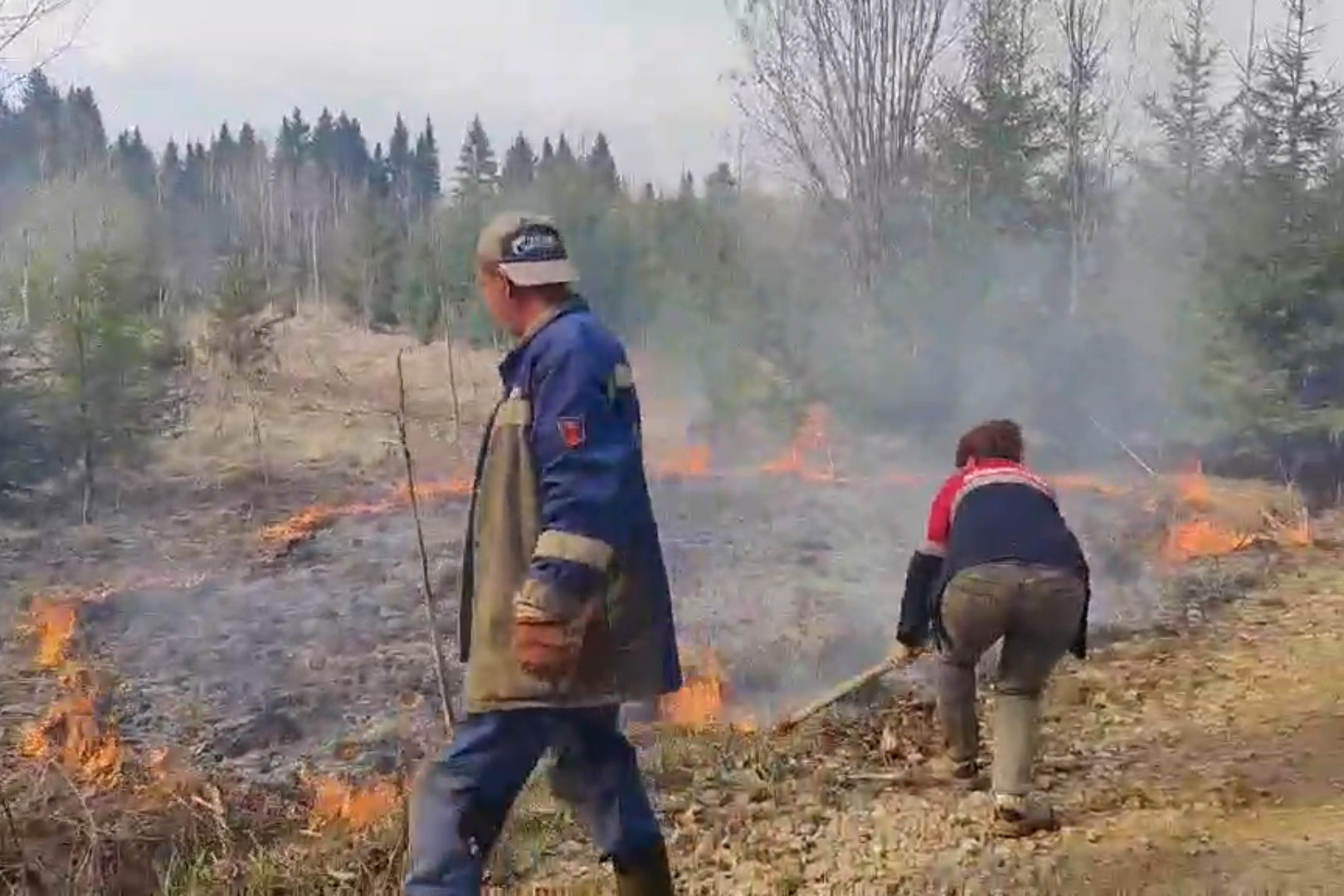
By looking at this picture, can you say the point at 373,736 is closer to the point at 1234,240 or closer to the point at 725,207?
the point at 1234,240

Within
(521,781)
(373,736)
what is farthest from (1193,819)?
(373,736)

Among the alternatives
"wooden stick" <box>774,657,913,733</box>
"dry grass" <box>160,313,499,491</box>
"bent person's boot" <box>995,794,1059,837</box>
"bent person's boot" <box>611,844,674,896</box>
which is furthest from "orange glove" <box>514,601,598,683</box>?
"dry grass" <box>160,313,499,491</box>

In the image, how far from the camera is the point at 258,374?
898 inches

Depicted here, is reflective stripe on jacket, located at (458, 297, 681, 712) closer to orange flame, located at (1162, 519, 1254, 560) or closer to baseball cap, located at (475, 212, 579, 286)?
baseball cap, located at (475, 212, 579, 286)

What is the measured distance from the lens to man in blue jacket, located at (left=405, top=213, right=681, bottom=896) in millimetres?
2865

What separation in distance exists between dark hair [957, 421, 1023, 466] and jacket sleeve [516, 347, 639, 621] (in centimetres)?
227

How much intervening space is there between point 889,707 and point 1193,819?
2.21 meters

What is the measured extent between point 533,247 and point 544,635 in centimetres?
94

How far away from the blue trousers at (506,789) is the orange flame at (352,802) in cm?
245

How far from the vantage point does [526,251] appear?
3.14 meters

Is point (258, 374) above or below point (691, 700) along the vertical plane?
above

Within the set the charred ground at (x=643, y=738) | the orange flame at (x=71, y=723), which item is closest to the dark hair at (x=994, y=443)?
the charred ground at (x=643, y=738)

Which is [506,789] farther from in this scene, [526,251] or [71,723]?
[71,723]

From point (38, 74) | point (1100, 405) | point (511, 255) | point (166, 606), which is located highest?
point (38, 74)
